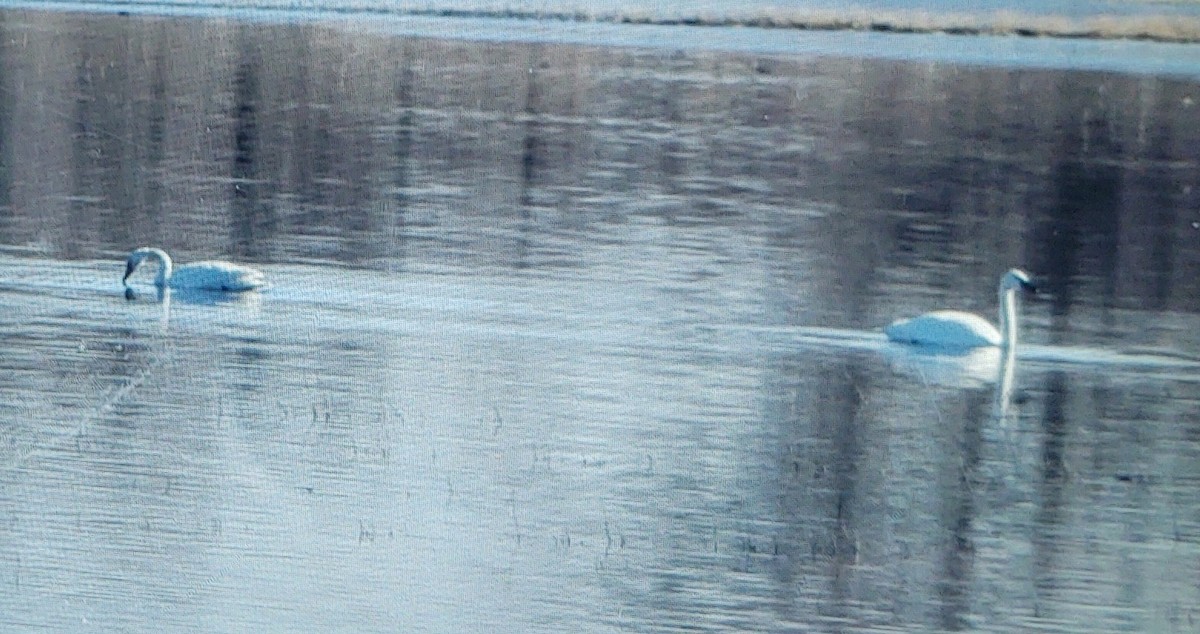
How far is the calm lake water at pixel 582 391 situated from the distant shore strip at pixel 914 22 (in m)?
25.4

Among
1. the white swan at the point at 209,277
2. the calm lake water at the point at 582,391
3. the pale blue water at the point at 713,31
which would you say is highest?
the pale blue water at the point at 713,31

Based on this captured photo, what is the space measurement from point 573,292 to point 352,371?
3294mm

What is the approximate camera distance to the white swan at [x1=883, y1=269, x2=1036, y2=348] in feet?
41.8

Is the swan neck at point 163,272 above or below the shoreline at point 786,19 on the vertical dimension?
below

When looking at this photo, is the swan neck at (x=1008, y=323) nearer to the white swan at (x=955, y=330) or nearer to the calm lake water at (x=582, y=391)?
the white swan at (x=955, y=330)

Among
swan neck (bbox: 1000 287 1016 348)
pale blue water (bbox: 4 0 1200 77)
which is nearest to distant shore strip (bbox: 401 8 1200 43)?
pale blue water (bbox: 4 0 1200 77)

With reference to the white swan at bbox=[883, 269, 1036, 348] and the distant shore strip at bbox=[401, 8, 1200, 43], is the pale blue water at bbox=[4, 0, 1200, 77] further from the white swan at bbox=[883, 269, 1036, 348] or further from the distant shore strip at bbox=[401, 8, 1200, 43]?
the white swan at bbox=[883, 269, 1036, 348]

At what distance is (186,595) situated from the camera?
7.36 m

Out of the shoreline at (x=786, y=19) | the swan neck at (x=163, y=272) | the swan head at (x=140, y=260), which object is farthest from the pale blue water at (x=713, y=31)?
the swan neck at (x=163, y=272)

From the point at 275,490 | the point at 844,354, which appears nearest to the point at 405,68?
the point at 844,354

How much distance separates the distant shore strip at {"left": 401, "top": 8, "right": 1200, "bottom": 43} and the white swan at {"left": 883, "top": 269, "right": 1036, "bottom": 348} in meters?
36.9

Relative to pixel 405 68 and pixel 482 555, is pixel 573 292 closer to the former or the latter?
pixel 482 555

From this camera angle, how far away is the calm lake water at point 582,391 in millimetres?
7773

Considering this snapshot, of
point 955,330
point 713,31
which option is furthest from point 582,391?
point 713,31
